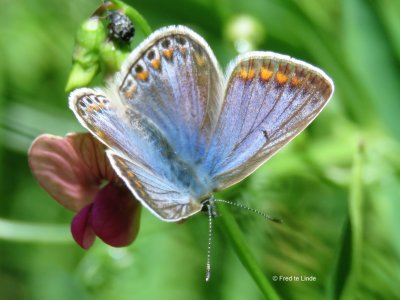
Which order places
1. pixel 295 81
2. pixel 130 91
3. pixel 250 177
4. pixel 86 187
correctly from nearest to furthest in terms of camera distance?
1. pixel 295 81
2. pixel 130 91
3. pixel 86 187
4. pixel 250 177

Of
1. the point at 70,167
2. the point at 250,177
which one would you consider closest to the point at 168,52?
the point at 70,167

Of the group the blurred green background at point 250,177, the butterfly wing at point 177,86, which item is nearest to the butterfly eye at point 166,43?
the butterfly wing at point 177,86

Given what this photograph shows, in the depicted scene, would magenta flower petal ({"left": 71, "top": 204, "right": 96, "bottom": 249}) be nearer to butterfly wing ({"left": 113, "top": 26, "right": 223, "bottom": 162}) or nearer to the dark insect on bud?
butterfly wing ({"left": 113, "top": 26, "right": 223, "bottom": 162})

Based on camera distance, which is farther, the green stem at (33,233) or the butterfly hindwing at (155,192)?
the green stem at (33,233)

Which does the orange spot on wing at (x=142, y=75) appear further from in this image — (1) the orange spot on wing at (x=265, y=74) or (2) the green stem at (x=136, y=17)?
(1) the orange spot on wing at (x=265, y=74)

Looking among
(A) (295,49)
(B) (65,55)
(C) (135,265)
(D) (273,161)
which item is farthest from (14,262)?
(A) (295,49)

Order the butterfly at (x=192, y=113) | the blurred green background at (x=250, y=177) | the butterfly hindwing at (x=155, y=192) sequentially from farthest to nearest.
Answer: the blurred green background at (x=250, y=177)
the butterfly at (x=192, y=113)
the butterfly hindwing at (x=155, y=192)

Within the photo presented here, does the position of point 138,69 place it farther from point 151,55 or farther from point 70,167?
point 70,167
